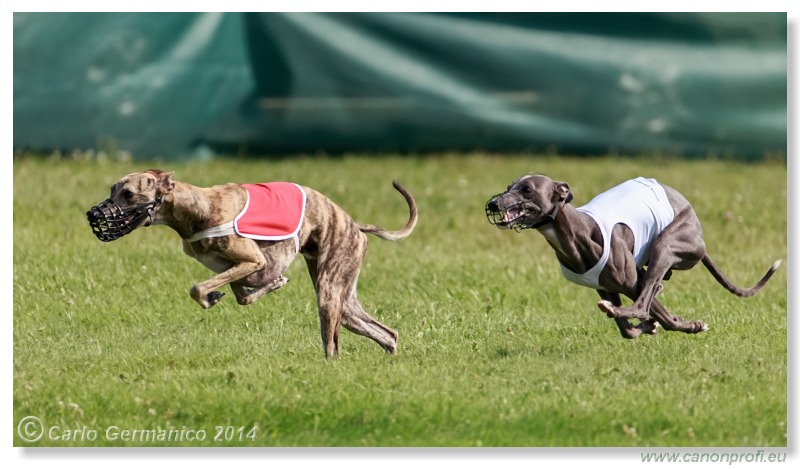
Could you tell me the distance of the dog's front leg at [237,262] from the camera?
6387 mm

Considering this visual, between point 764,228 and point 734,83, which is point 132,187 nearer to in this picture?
point 764,228

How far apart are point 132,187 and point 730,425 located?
3223 mm

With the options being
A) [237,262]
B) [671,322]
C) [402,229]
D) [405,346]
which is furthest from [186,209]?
[671,322]

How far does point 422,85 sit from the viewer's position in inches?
511

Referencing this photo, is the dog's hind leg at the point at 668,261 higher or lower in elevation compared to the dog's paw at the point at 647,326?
higher

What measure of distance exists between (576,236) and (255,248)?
5.76 ft

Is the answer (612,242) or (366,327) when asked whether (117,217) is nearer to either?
(366,327)

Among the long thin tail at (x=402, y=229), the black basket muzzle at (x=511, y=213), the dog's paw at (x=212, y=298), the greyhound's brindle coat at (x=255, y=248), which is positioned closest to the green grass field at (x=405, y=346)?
the greyhound's brindle coat at (x=255, y=248)

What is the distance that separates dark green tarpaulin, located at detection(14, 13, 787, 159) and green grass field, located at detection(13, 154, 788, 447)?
1.16m

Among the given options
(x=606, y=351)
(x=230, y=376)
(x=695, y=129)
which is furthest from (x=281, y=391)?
(x=695, y=129)

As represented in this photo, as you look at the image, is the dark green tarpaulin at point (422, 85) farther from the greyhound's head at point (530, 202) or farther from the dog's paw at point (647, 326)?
the greyhound's head at point (530, 202)

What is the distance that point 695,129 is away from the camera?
517 inches

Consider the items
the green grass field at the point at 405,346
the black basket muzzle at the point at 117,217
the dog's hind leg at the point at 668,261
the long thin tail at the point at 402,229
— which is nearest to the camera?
the green grass field at the point at 405,346

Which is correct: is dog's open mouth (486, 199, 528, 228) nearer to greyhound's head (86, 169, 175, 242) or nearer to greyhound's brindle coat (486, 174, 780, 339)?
greyhound's brindle coat (486, 174, 780, 339)
